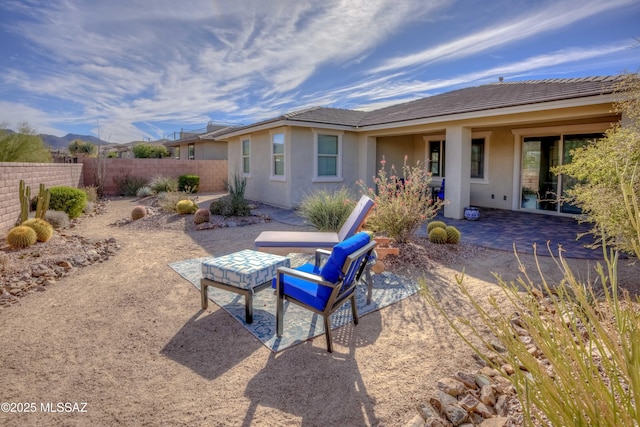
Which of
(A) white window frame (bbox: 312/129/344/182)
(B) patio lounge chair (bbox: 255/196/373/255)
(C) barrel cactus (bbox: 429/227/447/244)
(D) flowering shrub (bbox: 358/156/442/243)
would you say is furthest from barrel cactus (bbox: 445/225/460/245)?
(A) white window frame (bbox: 312/129/344/182)

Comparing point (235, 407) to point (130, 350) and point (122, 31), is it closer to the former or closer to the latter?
point (130, 350)

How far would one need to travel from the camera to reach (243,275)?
4039 millimetres

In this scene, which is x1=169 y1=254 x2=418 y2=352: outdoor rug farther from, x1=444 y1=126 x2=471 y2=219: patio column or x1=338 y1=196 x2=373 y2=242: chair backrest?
x1=444 y1=126 x2=471 y2=219: patio column

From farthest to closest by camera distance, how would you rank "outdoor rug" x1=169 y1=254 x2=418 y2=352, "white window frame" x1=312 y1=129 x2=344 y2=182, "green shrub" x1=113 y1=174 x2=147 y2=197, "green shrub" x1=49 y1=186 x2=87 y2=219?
1. "green shrub" x1=113 y1=174 x2=147 y2=197
2. "white window frame" x1=312 y1=129 x2=344 y2=182
3. "green shrub" x1=49 y1=186 x2=87 y2=219
4. "outdoor rug" x1=169 y1=254 x2=418 y2=352

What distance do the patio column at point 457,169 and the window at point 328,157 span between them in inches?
167

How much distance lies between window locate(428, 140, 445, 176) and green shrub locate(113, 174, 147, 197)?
15038 millimetres

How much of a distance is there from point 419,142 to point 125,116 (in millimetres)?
19464

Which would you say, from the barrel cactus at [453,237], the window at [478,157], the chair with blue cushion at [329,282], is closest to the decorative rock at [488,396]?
the chair with blue cushion at [329,282]

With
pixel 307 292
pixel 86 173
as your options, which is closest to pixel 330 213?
pixel 307 292

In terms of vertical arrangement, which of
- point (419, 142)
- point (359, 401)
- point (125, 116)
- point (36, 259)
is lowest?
point (359, 401)

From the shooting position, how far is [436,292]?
5070mm

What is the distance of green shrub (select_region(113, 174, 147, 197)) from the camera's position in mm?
18669

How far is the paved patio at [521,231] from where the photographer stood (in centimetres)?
745

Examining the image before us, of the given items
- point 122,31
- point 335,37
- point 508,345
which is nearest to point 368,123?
point 335,37
